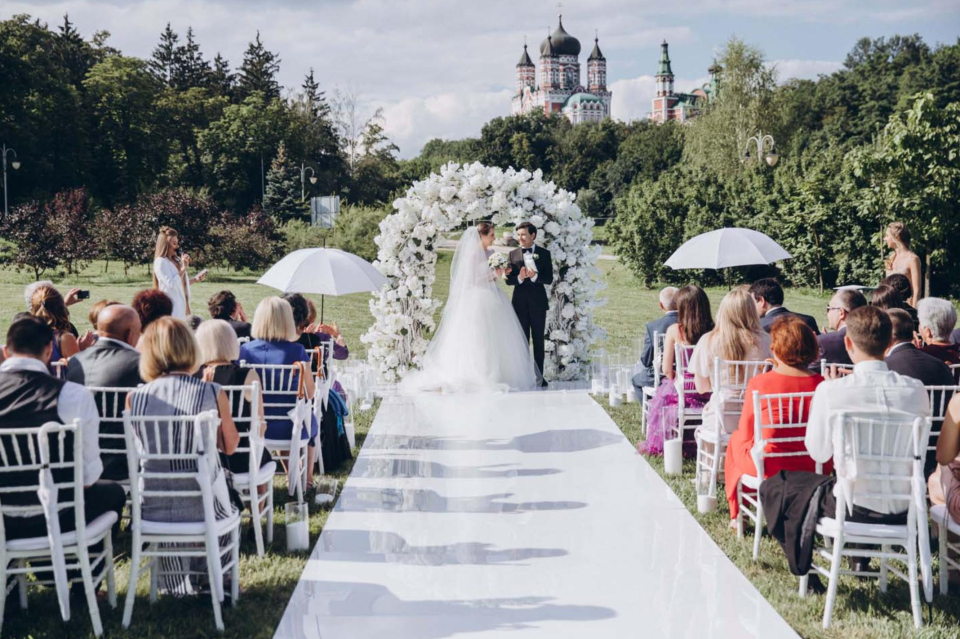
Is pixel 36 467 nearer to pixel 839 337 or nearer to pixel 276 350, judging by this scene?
pixel 276 350

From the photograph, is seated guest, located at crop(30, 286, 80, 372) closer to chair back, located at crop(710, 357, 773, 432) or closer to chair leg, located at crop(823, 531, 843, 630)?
chair back, located at crop(710, 357, 773, 432)

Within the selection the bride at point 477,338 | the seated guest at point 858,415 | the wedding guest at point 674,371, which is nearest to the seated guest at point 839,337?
the wedding guest at point 674,371

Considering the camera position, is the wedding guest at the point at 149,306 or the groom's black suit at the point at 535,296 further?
the groom's black suit at the point at 535,296

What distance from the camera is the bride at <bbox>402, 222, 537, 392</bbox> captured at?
386 inches

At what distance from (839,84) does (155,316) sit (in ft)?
191

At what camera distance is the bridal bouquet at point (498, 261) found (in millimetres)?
9898

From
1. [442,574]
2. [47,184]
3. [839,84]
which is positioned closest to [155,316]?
[442,574]

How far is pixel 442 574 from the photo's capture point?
14.7ft

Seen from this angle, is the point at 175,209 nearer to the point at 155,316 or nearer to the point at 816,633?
the point at 155,316

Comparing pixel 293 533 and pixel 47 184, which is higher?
pixel 47 184

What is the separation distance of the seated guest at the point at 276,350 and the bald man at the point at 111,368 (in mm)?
1038

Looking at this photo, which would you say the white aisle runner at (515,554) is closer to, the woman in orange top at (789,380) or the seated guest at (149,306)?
the woman in orange top at (789,380)

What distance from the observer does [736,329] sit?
18.3 feet

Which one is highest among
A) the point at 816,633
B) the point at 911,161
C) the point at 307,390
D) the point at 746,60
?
the point at 746,60
